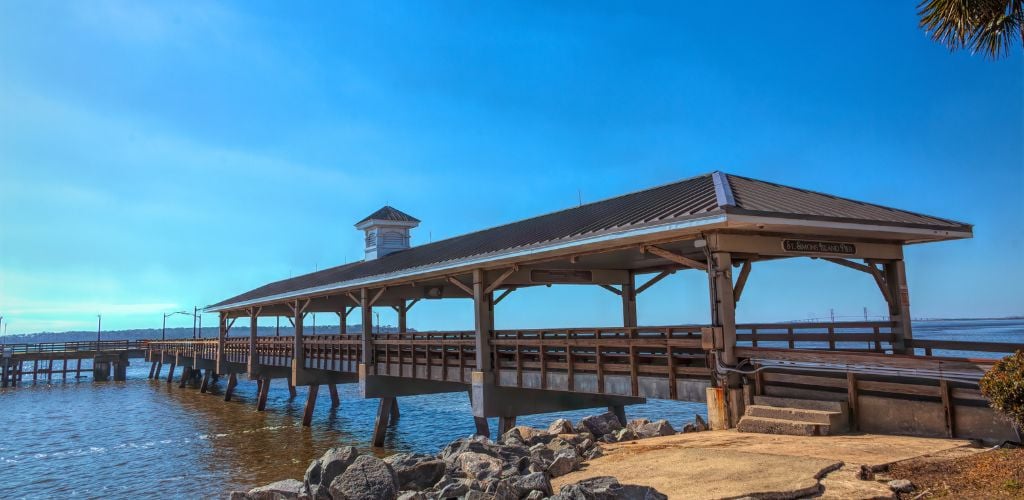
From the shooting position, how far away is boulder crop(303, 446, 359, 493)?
34.3ft

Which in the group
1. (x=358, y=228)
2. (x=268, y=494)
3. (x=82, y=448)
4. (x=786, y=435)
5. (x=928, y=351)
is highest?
(x=358, y=228)

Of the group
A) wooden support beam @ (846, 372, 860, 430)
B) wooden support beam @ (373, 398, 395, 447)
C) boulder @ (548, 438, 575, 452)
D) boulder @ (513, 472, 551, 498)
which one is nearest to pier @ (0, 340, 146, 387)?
wooden support beam @ (373, 398, 395, 447)

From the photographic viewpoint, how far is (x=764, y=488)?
6234mm

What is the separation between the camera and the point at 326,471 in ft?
35.4

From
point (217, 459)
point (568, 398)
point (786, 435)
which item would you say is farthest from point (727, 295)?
point (217, 459)

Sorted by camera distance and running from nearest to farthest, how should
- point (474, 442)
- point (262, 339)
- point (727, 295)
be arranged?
1. point (727, 295)
2. point (474, 442)
3. point (262, 339)

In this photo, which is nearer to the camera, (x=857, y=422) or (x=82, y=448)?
(x=857, y=422)

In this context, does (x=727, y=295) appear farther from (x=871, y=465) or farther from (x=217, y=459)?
(x=217, y=459)

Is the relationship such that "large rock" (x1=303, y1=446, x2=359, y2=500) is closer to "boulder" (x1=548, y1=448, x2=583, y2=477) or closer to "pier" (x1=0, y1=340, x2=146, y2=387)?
"boulder" (x1=548, y1=448, x2=583, y2=477)

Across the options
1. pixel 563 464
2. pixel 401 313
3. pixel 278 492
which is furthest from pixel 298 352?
pixel 563 464

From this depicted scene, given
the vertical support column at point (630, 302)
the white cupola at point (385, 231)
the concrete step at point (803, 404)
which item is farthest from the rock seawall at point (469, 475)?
the white cupola at point (385, 231)

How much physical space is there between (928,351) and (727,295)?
15.7 ft

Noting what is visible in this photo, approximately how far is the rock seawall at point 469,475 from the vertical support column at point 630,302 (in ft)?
20.6

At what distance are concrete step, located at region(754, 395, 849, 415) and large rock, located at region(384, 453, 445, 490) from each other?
5.09 metres
